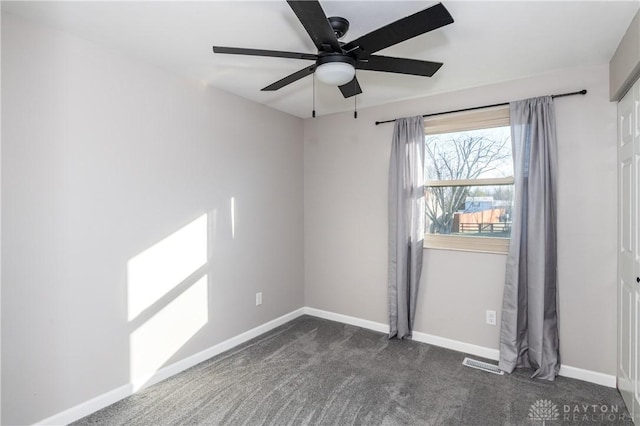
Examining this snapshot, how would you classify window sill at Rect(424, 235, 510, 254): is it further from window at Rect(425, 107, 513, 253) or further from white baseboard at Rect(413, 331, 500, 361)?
white baseboard at Rect(413, 331, 500, 361)

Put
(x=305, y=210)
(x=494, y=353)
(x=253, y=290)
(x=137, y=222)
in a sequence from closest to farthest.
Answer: (x=137, y=222) → (x=494, y=353) → (x=253, y=290) → (x=305, y=210)

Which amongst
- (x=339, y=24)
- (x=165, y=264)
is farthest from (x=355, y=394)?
(x=339, y=24)

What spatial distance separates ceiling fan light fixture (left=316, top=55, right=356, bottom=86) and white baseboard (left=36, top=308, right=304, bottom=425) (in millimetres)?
Result: 2501

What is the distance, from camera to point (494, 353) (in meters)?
2.98

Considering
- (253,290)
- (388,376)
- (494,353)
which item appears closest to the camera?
(388,376)

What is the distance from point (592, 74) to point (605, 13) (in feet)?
2.72

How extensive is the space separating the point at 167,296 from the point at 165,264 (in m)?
0.26

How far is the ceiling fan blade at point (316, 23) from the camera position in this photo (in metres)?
1.33

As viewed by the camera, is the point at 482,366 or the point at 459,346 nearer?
the point at 482,366

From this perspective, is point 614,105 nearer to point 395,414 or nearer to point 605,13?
point 605,13

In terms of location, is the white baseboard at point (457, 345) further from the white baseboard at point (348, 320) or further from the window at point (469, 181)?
the window at point (469, 181)

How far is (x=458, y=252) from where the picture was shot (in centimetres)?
318

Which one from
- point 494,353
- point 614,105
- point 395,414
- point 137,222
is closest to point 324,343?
point 395,414

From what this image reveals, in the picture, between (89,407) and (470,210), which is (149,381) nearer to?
(89,407)
